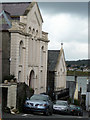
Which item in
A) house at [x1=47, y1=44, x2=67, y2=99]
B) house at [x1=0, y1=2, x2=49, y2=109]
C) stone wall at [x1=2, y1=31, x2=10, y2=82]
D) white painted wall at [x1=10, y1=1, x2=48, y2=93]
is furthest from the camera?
house at [x1=47, y1=44, x2=67, y2=99]

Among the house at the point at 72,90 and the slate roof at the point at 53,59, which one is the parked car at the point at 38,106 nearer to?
the slate roof at the point at 53,59

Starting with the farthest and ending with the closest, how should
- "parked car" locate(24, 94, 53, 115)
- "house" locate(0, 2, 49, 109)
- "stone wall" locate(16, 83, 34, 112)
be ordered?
"house" locate(0, 2, 49, 109), "stone wall" locate(16, 83, 34, 112), "parked car" locate(24, 94, 53, 115)

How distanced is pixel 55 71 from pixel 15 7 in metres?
10.5

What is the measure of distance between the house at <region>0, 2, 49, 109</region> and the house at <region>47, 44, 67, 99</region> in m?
2.93

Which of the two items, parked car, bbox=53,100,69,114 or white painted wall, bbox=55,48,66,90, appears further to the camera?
white painted wall, bbox=55,48,66,90

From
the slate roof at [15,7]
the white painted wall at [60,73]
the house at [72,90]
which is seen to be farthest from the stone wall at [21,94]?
the house at [72,90]

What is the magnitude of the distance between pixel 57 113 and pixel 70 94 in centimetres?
1963

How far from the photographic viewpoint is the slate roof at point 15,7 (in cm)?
3426

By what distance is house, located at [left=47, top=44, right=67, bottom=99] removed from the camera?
4262cm

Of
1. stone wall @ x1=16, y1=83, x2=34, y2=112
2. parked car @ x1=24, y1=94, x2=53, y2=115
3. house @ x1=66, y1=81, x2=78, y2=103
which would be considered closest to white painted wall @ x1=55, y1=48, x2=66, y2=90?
house @ x1=66, y1=81, x2=78, y2=103

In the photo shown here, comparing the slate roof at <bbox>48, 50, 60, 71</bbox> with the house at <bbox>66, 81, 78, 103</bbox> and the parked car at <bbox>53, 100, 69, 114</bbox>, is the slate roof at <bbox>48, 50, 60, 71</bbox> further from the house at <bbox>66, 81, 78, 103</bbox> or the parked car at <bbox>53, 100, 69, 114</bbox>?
the parked car at <bbox>53, 100, 69, 114</bbox>

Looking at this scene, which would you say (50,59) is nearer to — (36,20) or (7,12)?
(36,20)

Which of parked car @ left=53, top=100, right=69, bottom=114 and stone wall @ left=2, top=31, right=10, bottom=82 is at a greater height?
stone wall @ left=2, top=31, right=10, bottom=82

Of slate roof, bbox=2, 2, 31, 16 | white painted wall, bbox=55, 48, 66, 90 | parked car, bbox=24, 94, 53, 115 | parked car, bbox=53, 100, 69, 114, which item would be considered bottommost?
parked car, bbox=53, 100, 69, 114
